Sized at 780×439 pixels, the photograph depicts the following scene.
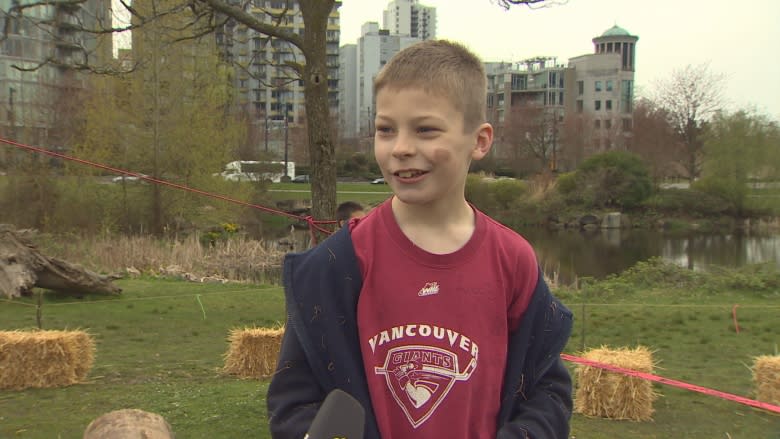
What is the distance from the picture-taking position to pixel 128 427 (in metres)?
3.06

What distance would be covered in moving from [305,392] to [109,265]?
668 inches

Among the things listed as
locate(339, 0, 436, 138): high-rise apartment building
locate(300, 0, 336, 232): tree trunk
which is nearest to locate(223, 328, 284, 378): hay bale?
locate(300, 0, 336, 232): tree trunk

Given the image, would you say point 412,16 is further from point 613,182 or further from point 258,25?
point 258,25

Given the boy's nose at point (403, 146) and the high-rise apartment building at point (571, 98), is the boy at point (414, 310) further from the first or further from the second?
the high-rise apartment building at point (571, 98)

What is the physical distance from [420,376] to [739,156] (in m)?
43.7

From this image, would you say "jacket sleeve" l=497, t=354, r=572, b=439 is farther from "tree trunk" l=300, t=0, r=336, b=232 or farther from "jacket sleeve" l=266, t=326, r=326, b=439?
"tree trunk" l=300, t=0, r=336, b=232

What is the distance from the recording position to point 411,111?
5.27 feet

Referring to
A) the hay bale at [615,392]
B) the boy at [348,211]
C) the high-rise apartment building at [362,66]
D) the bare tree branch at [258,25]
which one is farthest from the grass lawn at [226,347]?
the high-rise apartment building at [362,66]

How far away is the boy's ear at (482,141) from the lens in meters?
1.72

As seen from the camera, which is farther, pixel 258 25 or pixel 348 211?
pixel 258 25

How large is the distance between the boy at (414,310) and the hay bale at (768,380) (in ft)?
18.9

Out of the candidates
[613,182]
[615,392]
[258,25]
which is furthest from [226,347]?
[613,182]

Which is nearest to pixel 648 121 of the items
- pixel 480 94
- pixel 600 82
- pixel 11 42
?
pixel 600 82

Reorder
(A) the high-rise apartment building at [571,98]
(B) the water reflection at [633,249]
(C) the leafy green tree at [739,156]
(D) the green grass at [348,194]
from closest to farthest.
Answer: (B) the water reflection at [633,249] → (C) the leafy green tree at [739,156] → (D) the green grass at [348,194] → (A) the high-rise apartment building at [571,98]
